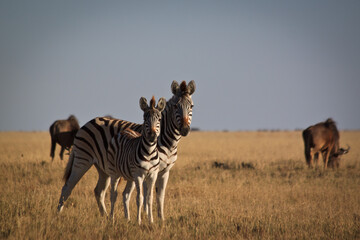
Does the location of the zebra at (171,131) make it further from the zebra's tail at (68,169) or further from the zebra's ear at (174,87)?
the zebra's tail at (68,169)

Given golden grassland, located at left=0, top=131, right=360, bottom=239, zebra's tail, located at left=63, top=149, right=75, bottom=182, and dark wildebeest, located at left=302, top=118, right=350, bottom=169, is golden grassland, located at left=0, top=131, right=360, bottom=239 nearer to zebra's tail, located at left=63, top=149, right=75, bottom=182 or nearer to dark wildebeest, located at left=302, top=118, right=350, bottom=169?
zebra's tail, located at left=63, top=149, right=75, bottom=182

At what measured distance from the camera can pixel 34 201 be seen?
304 inches

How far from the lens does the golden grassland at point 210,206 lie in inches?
242

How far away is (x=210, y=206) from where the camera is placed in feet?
28.9

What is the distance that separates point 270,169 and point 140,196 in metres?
9.70

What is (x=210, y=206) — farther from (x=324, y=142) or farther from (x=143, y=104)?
(x=324, y=142)

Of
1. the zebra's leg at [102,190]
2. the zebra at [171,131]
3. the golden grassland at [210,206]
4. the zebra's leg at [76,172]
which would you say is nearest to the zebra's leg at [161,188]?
the zebra at [171,131]

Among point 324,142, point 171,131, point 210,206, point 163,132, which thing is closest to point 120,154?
point 163,132

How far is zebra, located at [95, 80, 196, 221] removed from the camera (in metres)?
6.95

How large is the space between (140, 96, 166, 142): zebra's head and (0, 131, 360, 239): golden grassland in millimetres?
1461

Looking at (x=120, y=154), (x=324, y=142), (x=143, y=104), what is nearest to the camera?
(x=143, y=104)

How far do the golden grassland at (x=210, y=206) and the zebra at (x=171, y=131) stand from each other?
0.51 metres

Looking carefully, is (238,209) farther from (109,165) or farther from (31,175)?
(31,175)

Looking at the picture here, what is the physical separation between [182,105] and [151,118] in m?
0.92
